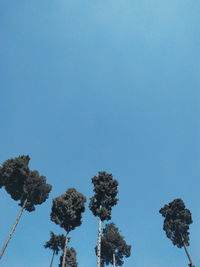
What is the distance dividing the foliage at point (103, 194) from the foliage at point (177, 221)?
1483 cm

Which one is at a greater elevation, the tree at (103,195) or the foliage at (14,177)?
the foliage at (14,177)

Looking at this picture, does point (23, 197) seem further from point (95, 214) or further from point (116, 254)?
point (116, 254)

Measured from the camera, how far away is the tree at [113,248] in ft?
138

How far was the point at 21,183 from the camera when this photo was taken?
118ft

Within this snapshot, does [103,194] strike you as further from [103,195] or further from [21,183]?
[21,183]

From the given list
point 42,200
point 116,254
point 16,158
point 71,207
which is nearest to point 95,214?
point 71,207

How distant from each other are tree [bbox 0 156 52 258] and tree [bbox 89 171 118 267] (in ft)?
37.3

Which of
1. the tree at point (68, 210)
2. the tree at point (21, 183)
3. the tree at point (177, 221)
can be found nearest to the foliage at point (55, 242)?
the tree at point (21, 183)

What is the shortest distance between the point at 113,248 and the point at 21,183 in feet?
71.9

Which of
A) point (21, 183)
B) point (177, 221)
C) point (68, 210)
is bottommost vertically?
point (68, 210)

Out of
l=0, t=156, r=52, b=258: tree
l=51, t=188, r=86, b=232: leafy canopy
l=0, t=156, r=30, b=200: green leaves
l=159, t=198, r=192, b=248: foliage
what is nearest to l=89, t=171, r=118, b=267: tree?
l=51, t=188, r=86, b=232: leafy canopy

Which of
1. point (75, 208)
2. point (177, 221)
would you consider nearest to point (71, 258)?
point (75, 208)

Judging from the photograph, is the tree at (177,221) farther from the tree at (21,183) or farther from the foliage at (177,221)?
the tree at (21,183)

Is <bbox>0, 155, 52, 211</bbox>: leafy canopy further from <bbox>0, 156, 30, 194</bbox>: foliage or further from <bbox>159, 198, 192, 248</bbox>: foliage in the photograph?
<bbox>159, 198, 192, 248</bbox>: foliage
